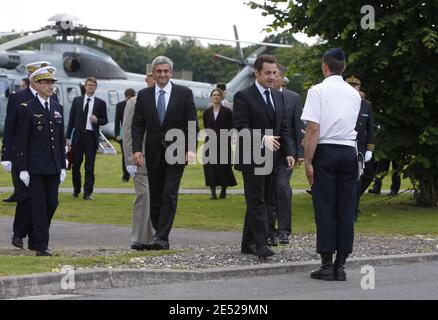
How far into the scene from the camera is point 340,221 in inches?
429

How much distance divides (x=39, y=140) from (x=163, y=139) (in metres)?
1.40

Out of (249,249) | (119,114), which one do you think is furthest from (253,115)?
(119,114)

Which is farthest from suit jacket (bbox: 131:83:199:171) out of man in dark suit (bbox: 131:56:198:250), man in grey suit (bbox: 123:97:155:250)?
man in grey suit (bbox: 123:97:155:250)

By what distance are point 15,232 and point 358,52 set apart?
22.8 ft

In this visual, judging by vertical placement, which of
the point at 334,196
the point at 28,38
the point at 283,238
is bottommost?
the point at 283,238

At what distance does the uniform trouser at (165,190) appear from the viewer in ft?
41.5

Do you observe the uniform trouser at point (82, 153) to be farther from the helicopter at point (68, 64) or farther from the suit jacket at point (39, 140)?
the helicopter at point (68, 64)

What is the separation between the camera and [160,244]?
1262cm

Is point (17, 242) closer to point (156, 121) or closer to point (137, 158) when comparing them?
point (137, 158)

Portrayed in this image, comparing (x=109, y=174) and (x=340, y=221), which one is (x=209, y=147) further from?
(x=340, y=221)

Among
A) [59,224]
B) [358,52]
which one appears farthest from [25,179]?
[358,52]

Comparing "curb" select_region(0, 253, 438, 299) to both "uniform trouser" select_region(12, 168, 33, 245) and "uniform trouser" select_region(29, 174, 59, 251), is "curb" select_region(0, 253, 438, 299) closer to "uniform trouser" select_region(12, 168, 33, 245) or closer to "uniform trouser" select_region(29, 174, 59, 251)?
"uniform trouser" select_region(29, 174, 59, 251)

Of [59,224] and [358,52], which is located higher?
[358,52]
